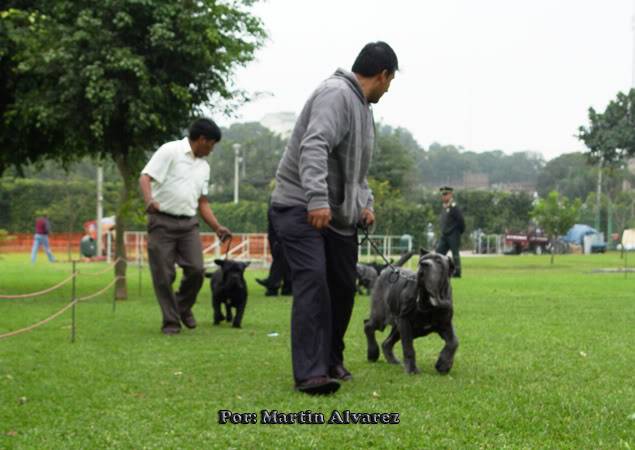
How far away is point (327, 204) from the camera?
5961 millimetres

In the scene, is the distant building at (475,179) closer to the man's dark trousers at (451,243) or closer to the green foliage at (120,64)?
the man's dark trousers at (451,243)

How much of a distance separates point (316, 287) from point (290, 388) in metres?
0.67

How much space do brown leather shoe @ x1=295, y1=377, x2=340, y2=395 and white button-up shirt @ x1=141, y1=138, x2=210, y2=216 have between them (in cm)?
479

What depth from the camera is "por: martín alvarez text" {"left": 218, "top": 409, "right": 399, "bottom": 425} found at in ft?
16.4

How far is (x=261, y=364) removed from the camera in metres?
7.48

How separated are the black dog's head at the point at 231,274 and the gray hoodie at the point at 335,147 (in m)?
4.81

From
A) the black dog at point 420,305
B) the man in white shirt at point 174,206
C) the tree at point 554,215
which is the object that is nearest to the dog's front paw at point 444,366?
the black dog at point 420,305

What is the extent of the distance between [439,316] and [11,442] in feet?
10.3

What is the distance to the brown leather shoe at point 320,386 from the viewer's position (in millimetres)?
5730

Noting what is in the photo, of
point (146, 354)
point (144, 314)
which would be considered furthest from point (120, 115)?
point (146, 354)

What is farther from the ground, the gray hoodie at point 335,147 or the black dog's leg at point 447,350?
the gray hoodie at point 335,147

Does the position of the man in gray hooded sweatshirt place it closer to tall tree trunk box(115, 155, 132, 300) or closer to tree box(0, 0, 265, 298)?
tree box(0, 0, 265, 298)

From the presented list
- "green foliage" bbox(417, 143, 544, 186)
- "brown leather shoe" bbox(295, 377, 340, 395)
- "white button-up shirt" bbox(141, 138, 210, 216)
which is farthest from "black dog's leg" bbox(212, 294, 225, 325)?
"green foliage" bbox(417, 143, 544, 186)

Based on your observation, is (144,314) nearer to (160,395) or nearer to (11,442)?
(160,395)
